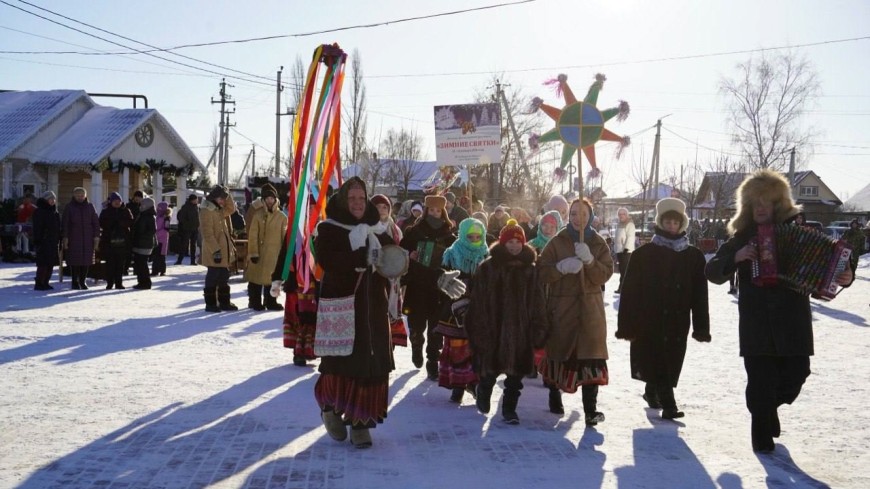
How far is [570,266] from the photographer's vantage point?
6574mm

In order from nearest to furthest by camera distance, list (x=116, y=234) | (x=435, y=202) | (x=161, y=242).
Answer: (x=435, y=202) → (x=116, y=234) → (x=161, y=242)

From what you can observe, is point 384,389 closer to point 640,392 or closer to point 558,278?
point 558,278

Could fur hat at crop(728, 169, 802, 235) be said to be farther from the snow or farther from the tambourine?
the tambourine

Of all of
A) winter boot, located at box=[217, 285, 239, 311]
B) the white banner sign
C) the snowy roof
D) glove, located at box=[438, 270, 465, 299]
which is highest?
the snowy roof

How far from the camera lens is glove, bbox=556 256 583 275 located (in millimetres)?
6570

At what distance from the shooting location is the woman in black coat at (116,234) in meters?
15.8

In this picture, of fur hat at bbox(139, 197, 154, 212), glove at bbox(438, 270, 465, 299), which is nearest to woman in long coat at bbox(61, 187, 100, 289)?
fur hat at bbox(139, 197, 154, 212)

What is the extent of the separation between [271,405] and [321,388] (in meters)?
1.19

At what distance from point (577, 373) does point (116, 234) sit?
11.4 m

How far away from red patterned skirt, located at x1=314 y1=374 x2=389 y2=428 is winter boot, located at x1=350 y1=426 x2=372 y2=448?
1.9 inches

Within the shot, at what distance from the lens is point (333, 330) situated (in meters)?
5.77

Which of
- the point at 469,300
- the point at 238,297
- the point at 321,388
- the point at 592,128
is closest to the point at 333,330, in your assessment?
the point at 321,388

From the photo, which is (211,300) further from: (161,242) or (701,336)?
(701,336)

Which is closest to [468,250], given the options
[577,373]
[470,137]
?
[577,373]
